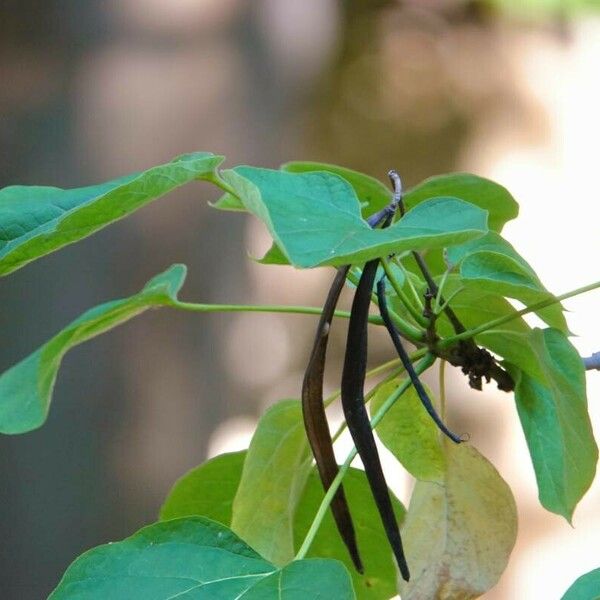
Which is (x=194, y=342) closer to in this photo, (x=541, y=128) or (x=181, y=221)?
(x=181, y=221)

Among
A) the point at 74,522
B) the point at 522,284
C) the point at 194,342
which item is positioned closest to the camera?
the point at 522,284

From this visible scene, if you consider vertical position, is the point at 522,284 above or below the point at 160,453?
above

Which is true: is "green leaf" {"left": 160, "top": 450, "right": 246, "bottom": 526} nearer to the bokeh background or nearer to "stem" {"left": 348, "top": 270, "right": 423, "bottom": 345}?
"stem" {"left": 348, "top": 270, "right": 423, "bottom": 345}

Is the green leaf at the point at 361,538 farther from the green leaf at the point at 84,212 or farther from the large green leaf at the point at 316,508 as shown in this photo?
the green leaf at the point at 84,212

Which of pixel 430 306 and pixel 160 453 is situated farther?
pixel 160 453

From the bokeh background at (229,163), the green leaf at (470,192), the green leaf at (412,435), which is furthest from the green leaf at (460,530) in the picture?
the bokeh background at (229,163)

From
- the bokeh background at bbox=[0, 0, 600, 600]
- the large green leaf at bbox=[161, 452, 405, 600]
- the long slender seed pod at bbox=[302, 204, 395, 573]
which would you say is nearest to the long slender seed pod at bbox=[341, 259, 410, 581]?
the long slender seed pod at bbox=[302, 204, 395, 573]

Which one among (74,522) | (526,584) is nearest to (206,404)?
(74,522)
